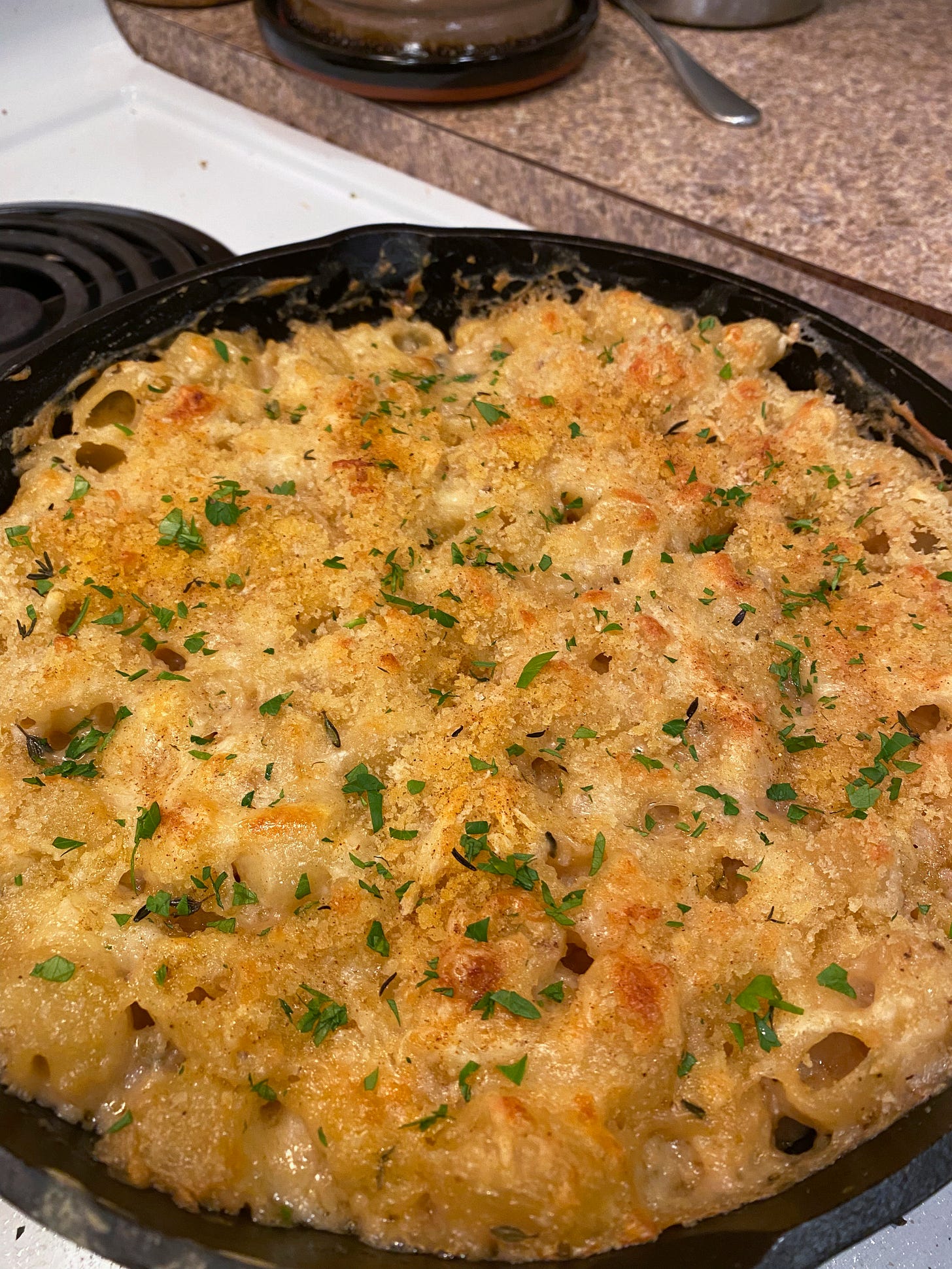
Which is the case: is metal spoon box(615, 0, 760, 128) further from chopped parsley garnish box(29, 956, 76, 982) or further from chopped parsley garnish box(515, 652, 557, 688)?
chopped parsley garnish box(29, 956, 76, 982)

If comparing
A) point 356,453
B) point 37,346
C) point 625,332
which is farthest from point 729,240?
point 37,346

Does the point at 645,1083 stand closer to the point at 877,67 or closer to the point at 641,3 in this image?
the point at 877,67

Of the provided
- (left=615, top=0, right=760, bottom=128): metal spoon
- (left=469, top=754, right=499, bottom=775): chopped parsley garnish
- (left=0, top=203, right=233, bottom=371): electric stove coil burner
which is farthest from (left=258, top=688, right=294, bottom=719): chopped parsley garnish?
(left=615, top=0, right=760, bottom=128): metal spoon

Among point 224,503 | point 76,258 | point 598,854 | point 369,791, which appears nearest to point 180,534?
point 224,503

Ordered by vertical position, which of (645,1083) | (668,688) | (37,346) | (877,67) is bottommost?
(645,1083)

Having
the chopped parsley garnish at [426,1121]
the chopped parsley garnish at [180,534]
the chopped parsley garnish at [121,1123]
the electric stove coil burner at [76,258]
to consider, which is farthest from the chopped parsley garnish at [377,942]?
the electric stove coil burner at [76,258]
